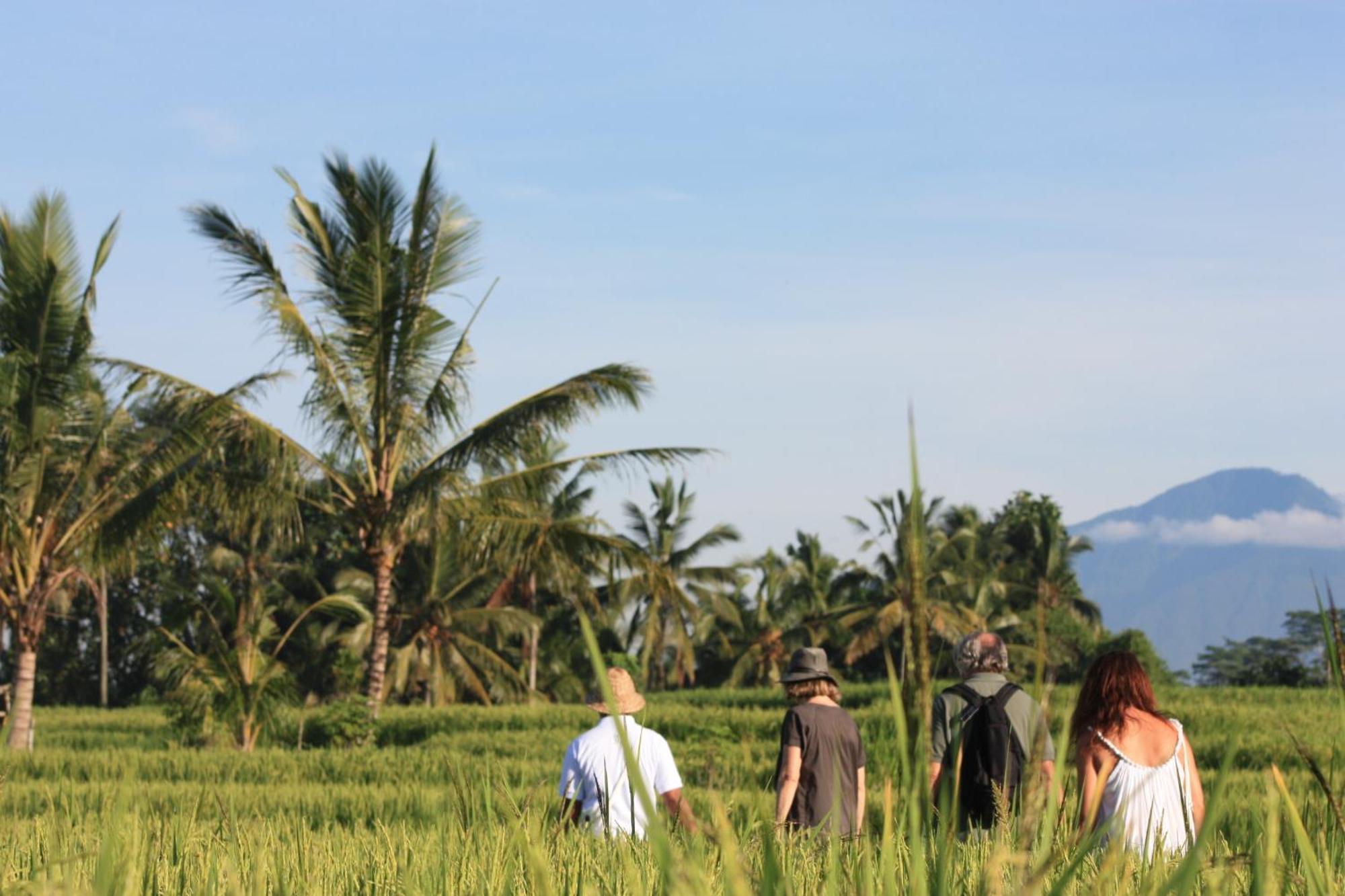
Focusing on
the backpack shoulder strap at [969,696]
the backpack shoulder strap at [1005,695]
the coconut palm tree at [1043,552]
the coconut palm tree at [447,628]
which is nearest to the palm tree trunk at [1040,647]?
the backpack shoulder strap at [969,696]

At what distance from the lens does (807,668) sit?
5.10m

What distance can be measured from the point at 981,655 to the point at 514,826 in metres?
3.16

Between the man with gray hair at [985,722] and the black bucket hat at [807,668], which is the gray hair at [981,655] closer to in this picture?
the man with gray hair at [985,722]

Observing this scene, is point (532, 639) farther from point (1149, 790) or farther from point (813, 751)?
point (1149, 790)

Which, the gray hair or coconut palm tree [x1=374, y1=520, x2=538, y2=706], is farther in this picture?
coconut palm tree [x1=374, y1=520, x2=538, y2=706]

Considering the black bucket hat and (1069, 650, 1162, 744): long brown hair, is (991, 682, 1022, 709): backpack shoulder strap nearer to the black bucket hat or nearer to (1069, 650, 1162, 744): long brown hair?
(1069, 650, 1162, 744): long brown hair

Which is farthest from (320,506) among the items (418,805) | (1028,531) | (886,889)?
(1028,531)

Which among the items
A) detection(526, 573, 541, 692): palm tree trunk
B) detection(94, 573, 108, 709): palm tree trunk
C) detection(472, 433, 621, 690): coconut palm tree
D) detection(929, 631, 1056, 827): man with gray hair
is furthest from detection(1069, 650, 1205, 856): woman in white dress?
detection(94, 573, 108, 709): palm tree trunk

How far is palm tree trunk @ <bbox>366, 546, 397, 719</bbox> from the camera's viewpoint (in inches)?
696

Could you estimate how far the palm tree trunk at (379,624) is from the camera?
17.7m

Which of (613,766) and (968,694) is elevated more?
(968,694)

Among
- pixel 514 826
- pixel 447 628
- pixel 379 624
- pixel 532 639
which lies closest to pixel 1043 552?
pixel 532 639

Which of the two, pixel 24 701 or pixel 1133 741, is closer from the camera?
pixel 1133 741

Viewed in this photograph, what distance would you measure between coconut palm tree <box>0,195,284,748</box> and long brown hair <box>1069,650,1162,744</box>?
13416mm
